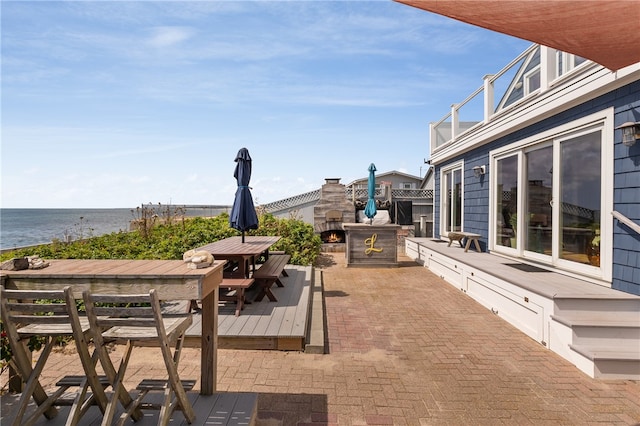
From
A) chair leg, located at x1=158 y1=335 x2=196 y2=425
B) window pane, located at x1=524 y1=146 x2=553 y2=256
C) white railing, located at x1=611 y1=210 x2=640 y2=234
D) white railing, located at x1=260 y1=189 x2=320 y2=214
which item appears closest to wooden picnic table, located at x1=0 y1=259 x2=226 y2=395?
chair leg, located at x1=158 y1=335 x2=196 y2=425

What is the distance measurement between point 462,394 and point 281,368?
6.00ft

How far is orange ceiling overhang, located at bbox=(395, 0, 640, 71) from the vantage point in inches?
58.7

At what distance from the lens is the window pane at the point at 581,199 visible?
478 cm

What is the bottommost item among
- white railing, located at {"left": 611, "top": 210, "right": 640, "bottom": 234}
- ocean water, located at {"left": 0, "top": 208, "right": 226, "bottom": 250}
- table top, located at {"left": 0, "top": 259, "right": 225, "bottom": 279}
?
ocean water, located at {"left": 0, "top": 208, "right": 226, "bottom": 250}

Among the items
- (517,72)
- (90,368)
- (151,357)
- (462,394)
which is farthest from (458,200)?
(90,368)

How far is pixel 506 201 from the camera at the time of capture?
290 inches

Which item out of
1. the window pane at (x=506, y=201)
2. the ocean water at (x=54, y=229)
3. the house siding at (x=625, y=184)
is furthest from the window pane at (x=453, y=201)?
the ocean water at (x=54, y=229)

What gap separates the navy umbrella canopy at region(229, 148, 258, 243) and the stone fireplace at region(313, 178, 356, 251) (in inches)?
311

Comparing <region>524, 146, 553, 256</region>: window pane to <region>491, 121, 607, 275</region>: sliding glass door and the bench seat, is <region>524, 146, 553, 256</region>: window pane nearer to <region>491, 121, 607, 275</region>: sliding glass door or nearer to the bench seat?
<region>491, 121, 607, 275</region>: sliding glass door

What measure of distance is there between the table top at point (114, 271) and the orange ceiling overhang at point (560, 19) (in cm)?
195

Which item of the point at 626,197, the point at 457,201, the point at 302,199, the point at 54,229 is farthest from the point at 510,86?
the point at 54,229

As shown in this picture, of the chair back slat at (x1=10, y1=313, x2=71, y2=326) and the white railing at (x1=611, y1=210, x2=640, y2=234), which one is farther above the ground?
the white railing at (x1=611, y1=210, x2=640, y2=234)

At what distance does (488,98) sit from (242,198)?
6.25 m

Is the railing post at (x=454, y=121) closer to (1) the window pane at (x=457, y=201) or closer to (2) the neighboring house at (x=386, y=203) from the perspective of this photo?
(1) the window pane at (x=457, y=201)
